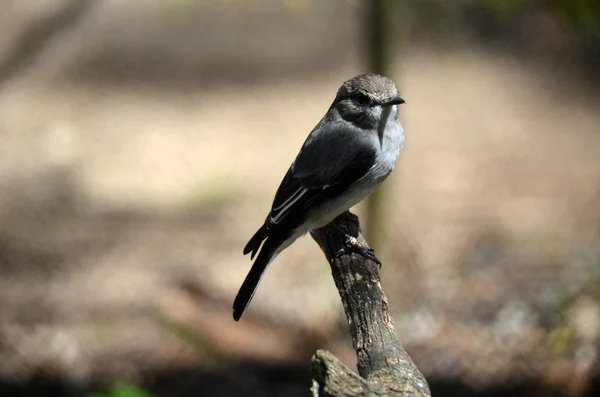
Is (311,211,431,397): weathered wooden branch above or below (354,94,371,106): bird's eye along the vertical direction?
below

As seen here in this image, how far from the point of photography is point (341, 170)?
12.3 feet

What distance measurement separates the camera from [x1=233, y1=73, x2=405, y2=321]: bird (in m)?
3.71

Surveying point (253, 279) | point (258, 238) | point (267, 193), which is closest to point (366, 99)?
point (258, 238)

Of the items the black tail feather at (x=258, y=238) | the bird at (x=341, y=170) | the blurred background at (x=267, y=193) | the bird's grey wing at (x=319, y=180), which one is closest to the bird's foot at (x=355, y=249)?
the bird at (x=341, y=170)

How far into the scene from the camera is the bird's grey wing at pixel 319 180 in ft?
12.2

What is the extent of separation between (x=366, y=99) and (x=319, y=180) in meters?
0.42

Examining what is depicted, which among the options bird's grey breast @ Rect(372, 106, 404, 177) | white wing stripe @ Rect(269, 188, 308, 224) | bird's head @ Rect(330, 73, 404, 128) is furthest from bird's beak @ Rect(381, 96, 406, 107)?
white wing stripe @ Rect(269, 188, 308, 224)

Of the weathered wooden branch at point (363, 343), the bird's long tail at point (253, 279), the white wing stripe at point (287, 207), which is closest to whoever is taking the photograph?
the weathered wooden branch at point (363, 343)

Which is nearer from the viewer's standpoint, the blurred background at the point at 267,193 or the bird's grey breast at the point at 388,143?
the bird's grey breast at the point at 388,143

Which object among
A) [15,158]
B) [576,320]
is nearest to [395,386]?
[576,320]

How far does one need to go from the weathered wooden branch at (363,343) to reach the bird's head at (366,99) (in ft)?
1.75

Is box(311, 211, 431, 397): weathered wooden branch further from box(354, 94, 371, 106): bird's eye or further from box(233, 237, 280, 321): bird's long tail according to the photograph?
box(354, 94, 371, 106): bird's eye

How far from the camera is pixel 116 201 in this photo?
7480mm

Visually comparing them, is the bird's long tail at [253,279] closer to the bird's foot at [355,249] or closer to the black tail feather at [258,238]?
the black tail feather at [258,238]
